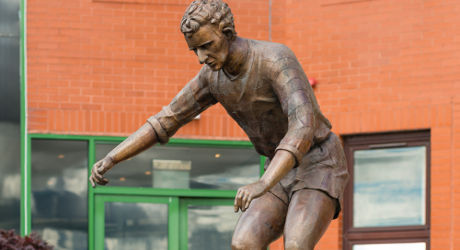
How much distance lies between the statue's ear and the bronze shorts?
0.85m

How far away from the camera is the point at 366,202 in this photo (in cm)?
1261

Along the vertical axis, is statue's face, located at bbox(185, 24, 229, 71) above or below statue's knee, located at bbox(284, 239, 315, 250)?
above

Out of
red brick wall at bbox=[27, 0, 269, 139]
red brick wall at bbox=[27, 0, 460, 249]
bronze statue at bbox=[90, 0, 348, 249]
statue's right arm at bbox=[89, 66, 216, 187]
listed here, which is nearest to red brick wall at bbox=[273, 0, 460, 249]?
red brick wall at bbox=[27, 0, 460, 249]

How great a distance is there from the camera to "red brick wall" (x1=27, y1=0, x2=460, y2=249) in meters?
12.0

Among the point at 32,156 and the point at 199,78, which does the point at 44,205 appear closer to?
the point at 32,156

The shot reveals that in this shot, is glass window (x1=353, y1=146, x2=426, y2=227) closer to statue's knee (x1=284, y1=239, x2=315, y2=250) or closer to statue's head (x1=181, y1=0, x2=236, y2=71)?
statue's knee (x1=284, y1=239, x2=315, y2=250)

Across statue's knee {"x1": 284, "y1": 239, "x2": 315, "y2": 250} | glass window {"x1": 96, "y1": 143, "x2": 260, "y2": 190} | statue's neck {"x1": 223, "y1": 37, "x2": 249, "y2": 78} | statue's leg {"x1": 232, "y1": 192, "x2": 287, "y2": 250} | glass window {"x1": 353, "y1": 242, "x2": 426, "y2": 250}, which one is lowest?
glass window {"x1": 353, "y1": 242, "x2": 426, "y2": 250}

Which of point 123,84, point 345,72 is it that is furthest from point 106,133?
point 345,72

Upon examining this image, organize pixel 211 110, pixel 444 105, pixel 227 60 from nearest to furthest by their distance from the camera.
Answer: pixel 227 60 → pixel 444 105 → pixel 211 110

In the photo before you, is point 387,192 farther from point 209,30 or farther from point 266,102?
point 209,30

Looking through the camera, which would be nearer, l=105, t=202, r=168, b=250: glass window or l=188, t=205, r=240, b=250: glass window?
l=105, t=202, r=168, b=250: glass window

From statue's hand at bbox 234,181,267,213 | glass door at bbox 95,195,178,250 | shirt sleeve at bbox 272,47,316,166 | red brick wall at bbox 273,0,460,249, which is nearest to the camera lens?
statue's hand at bbox 234,181,267,213

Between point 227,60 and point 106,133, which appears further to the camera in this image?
point 106,133

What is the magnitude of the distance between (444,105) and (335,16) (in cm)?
162
